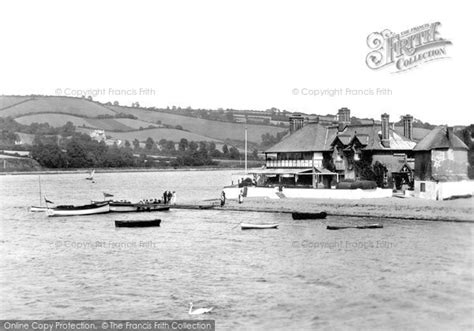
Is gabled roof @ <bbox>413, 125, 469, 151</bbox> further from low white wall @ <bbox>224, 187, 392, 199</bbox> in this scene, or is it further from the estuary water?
the estuary water

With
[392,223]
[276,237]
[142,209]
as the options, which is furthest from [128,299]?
[142,209]

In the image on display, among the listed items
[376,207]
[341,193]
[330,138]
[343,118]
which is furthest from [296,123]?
[376,207]

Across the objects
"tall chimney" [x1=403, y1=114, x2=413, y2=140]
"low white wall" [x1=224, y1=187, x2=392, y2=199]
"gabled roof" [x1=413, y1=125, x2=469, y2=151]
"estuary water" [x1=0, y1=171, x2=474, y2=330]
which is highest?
"tall chimney" [x1=403, y1=114, x2=413, y2=140]

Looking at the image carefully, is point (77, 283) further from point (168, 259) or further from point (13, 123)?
point (13, 123)

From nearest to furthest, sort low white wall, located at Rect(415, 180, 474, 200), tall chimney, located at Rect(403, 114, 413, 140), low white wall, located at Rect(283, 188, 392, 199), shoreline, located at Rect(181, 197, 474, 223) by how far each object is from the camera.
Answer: shoreline, located at Rect(181, 197, 474, 223)
low white wall, located at Rect(415, 180, 474, 200)
low white wall, located at Rect(283, 188, 392, 199)
tall chimney, located at Rect(403, 114, 413, 140)

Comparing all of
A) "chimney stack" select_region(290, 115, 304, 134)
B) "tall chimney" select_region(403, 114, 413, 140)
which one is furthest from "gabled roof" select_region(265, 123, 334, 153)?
"tall chimney" select_region(403, 114, 413, 140)

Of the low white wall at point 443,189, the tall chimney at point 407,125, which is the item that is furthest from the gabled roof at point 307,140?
the low white wall at point 443,189

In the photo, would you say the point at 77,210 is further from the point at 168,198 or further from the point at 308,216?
the point at 308,216
